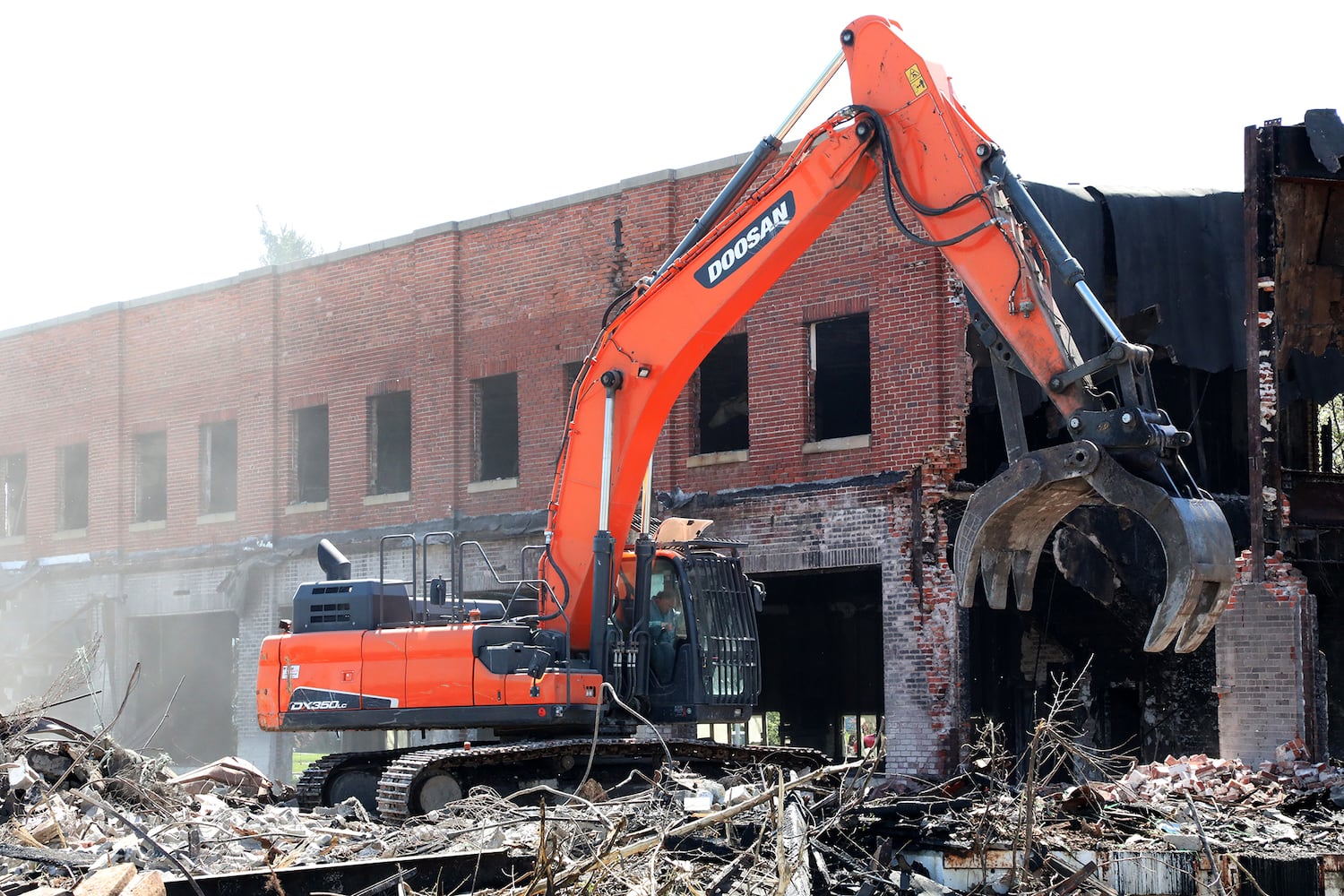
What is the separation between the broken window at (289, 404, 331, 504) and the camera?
24.8 m

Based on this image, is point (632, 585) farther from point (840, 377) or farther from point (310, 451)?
point (310, 451)

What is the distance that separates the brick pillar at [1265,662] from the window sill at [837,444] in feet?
15.0

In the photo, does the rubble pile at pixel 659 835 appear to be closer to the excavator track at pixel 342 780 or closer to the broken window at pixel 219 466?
the excavator track at pixel 342 780

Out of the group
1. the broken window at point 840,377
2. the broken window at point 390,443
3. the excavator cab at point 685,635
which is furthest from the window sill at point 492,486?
the excavator cab at point 685,635

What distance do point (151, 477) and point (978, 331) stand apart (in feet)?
68.5

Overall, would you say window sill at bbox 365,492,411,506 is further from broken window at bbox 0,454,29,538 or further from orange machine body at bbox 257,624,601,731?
orange machine body at bbox 257,624,601,731

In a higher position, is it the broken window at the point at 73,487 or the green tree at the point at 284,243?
the green tree at the point at 284,243

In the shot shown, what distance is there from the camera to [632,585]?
40.8ft

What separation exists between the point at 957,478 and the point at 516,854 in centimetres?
1183

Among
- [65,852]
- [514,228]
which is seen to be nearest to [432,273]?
[514,228]

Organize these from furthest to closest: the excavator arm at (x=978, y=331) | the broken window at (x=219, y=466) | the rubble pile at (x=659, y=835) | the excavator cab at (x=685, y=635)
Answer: the broken window at (x=219, y=466), the excavator cab at (x=685, y=635), the excavator arm at (x=978, y=331), the rubble pile at (x=659, y=835)

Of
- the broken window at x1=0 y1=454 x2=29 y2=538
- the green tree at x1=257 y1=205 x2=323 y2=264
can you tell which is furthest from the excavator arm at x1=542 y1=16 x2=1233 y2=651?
the green tree at x1=257 y1=205 x2=323 y2=264

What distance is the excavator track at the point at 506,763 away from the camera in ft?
38.2

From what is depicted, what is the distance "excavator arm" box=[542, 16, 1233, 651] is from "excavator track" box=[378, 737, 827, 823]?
35.6 inches
